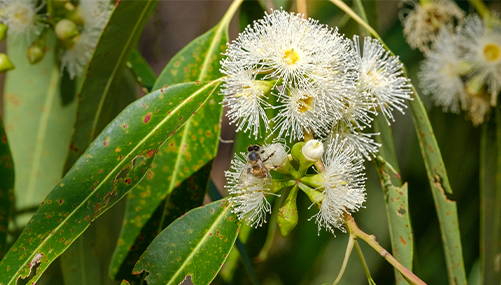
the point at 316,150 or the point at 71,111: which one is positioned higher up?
the point at 316,150

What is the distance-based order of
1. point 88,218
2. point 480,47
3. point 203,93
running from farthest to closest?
point 480,47, point 203,93, point 88,218

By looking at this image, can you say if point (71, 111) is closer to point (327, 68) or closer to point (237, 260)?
point (237, 260)

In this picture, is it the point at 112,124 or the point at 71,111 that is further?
the point at 71,111

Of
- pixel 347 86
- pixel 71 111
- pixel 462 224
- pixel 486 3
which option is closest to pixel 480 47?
pixel 486 3

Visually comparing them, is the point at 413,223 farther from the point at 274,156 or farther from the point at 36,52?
the point at 36,52

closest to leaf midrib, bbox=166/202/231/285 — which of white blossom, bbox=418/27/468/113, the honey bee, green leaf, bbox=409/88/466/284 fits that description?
the honey bee

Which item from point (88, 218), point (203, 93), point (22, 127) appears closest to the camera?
point (88, 218)
